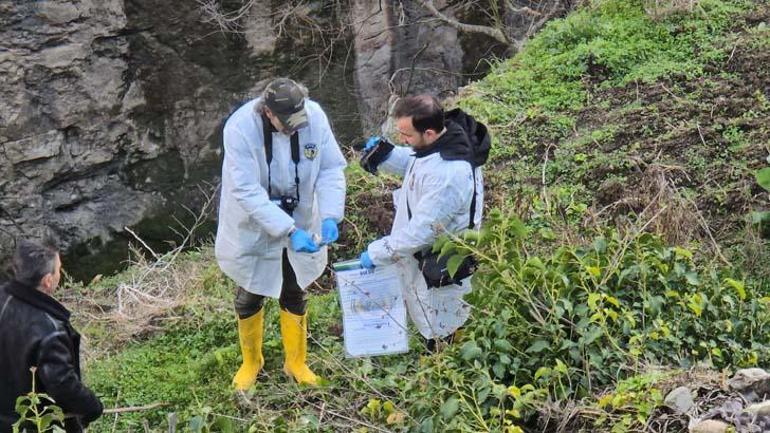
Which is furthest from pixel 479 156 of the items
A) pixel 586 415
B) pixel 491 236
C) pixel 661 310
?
pixel 586 415

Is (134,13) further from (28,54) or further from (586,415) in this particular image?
(586,415)

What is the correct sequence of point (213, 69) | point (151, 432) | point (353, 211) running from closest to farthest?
1. point (151, 432)
2. point (353, 211)
3. point (213, 69)

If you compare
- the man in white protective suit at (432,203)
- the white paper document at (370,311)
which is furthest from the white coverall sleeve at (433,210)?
the white paper document at (370,311)

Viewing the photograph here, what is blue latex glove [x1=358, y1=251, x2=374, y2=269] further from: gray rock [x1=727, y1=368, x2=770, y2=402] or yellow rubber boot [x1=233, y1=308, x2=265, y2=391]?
gray rock [x1=727, y1=368, x2=770, y2=402]

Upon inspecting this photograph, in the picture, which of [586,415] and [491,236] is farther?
[491,236]

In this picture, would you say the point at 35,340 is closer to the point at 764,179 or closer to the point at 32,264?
the point at 32,264

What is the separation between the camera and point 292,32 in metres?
11.8

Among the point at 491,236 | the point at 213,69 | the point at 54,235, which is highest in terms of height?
the point at 491,236

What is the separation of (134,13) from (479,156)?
8.15 m

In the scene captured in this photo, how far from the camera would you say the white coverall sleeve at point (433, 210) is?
382 centimetres

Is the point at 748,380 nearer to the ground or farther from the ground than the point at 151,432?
farther from the ground

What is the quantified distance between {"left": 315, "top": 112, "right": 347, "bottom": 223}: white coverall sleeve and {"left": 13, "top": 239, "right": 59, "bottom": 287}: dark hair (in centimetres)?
137

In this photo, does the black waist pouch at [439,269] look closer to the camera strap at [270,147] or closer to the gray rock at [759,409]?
the camera strap at [270,147]

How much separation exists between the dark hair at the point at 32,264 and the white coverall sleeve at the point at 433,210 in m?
1.53
